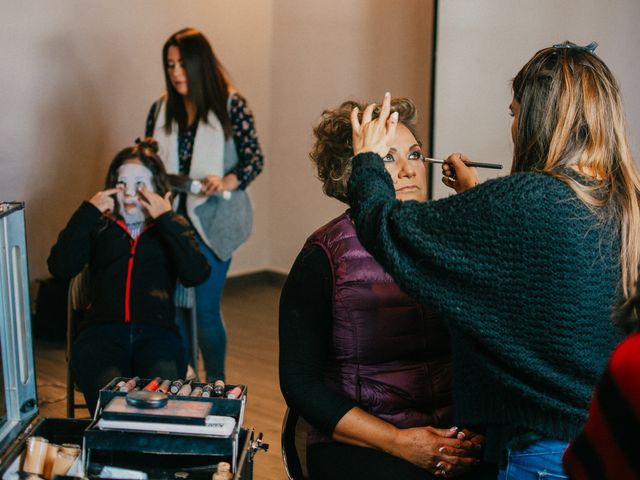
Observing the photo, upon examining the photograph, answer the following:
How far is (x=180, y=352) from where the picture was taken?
2.49 metres

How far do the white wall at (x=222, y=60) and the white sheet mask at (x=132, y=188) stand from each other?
1.49 m

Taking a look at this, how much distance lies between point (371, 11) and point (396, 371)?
3283 mm

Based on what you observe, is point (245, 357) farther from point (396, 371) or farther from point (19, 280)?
point (19, 280)

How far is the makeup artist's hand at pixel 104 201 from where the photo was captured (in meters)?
2.66

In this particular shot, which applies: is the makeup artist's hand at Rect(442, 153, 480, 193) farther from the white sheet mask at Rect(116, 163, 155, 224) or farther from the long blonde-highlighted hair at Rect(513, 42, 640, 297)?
the white sheet mask at Rect(116, 163, 155, 224)

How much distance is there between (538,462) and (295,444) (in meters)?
0.63

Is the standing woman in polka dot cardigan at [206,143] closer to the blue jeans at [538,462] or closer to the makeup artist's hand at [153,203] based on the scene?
the makeup artist's hand at [153,203]

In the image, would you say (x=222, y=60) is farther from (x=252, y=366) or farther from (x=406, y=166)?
(x=406, y=166)

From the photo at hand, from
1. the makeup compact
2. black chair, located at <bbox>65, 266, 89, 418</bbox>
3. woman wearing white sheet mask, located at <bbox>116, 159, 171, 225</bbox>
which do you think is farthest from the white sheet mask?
the makeup compact

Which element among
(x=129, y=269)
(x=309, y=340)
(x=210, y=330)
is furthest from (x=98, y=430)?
(x=210, y=330)

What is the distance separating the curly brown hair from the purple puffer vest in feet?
0.65

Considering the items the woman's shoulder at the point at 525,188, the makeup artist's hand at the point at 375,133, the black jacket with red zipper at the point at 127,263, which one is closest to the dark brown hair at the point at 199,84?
the black jacket with red zipper at the point at 127,263

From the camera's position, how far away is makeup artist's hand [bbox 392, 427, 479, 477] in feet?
A: 5.18

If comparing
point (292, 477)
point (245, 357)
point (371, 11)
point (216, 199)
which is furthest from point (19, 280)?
point (371, 11)
